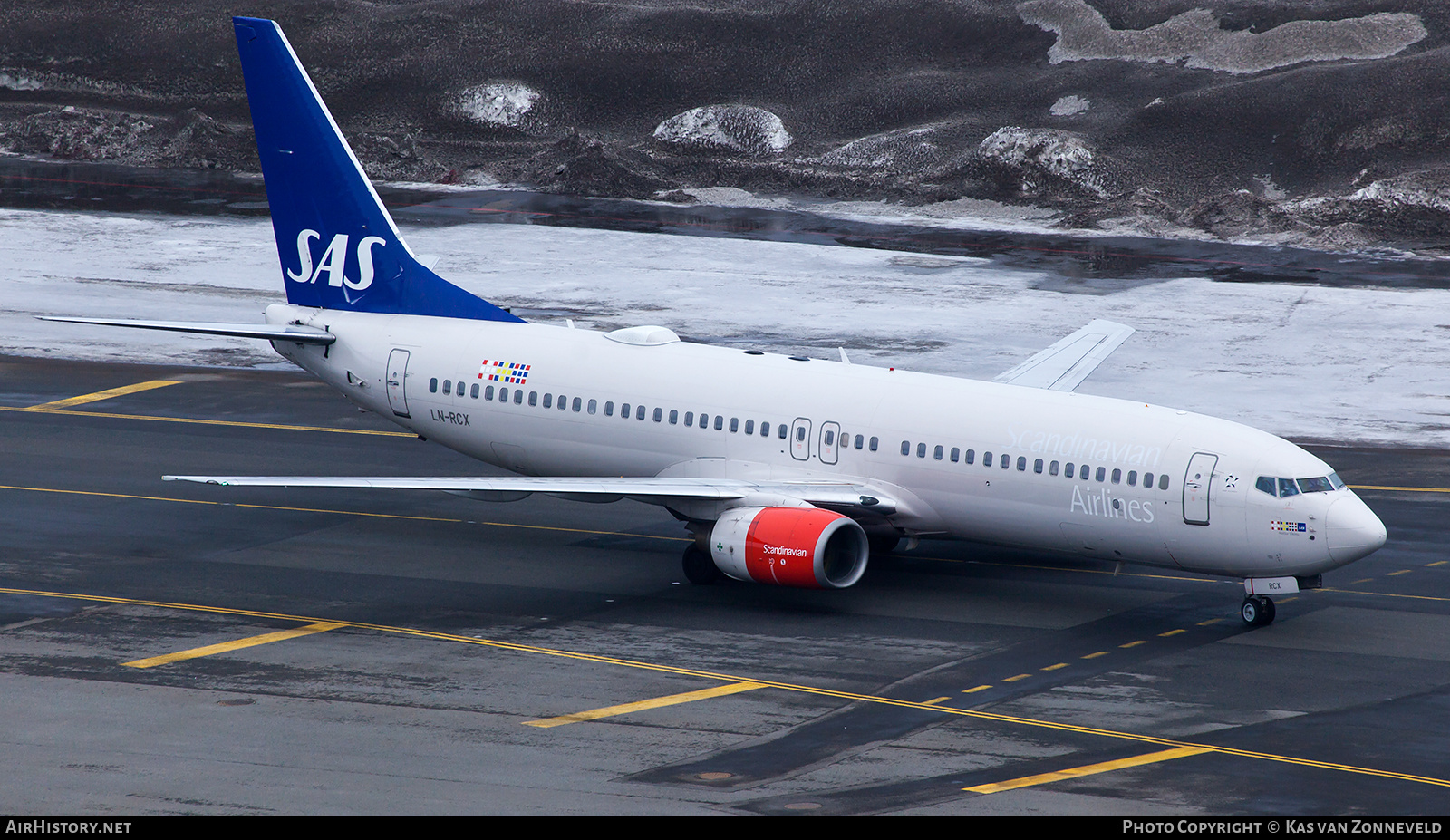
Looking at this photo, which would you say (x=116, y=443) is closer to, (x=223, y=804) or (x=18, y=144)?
(x=223, y=804)

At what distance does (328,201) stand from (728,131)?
168 feet

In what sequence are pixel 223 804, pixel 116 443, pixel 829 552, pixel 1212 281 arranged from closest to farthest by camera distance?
1. pixel 223 804
2. pixel 829 552
3. pixel 116 443
4. pixel 1212 281

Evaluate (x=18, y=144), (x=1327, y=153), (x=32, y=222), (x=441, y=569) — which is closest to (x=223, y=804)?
(x=441, y=569)

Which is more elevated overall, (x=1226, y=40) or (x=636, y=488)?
(x=1226, y=40)

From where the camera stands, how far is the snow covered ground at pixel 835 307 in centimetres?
5394

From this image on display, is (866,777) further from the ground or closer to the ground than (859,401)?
closer to the ground

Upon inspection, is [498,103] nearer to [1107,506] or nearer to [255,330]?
[255,330]

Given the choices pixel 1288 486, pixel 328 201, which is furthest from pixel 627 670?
pixel 328 201

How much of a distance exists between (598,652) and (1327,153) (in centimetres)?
5941

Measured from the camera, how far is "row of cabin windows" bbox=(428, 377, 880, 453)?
36594 millimetres

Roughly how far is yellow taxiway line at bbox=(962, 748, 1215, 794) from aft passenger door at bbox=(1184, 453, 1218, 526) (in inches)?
266

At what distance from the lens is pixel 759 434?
3681 centimetres

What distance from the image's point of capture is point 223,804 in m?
24.2

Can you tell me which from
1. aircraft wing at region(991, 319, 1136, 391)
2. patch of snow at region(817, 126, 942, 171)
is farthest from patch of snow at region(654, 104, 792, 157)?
aircraft wing at region(991, 319, 1136, 391)
